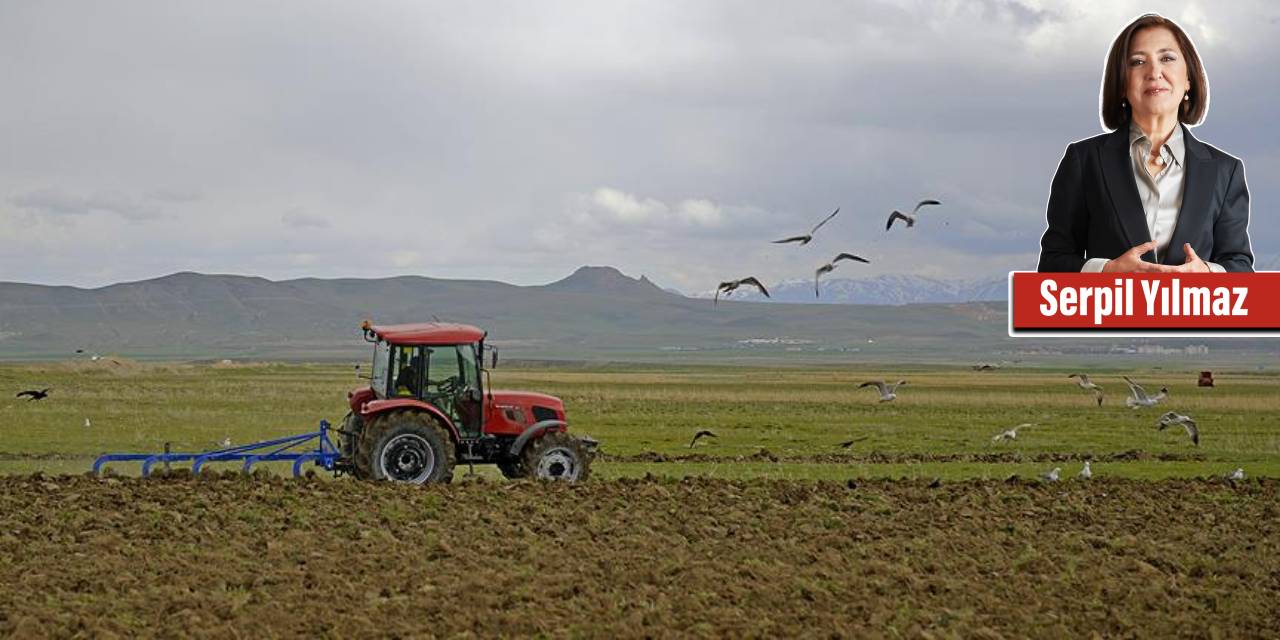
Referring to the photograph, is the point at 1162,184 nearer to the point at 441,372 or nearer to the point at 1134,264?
the point at 1134,264

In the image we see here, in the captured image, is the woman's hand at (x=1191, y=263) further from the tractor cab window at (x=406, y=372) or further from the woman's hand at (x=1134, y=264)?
the tractor cab window at (x=406, y=372)

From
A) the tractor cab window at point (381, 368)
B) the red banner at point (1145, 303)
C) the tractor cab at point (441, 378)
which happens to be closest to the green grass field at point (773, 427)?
the tractor cab at point (441, 378)

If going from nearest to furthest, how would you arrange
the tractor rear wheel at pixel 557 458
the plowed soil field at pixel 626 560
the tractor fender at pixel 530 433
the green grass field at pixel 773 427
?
the plowed soil field at pixel 626 560 → the tractor fender at pixel 530 433 → the tractor rear wheel at pixel 557 458 → the green grass field at pixel 773 427

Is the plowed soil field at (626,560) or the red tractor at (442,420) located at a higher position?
the red tractor at (442,420)

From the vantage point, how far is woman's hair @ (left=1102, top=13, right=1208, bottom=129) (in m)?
6.12

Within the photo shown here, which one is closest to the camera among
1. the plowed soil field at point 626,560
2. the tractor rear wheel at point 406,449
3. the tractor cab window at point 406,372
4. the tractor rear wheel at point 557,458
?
the plowed soil field at point 626,560

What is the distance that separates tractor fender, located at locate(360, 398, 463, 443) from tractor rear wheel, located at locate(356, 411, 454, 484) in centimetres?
9

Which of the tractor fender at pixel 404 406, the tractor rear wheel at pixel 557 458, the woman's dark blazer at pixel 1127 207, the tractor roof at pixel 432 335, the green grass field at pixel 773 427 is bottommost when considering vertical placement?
the green grass field at pixel 773 427

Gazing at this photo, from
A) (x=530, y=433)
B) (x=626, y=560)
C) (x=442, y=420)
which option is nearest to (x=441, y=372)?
(x=442, y=420)

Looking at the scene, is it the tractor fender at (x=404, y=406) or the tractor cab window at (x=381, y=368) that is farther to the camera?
the tractor cab window at (x=381, y=368)

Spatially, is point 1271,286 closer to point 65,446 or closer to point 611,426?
point 65,446

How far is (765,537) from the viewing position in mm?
16297

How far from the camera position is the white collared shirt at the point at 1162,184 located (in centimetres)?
623

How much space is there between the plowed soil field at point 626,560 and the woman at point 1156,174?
18.9 feet
